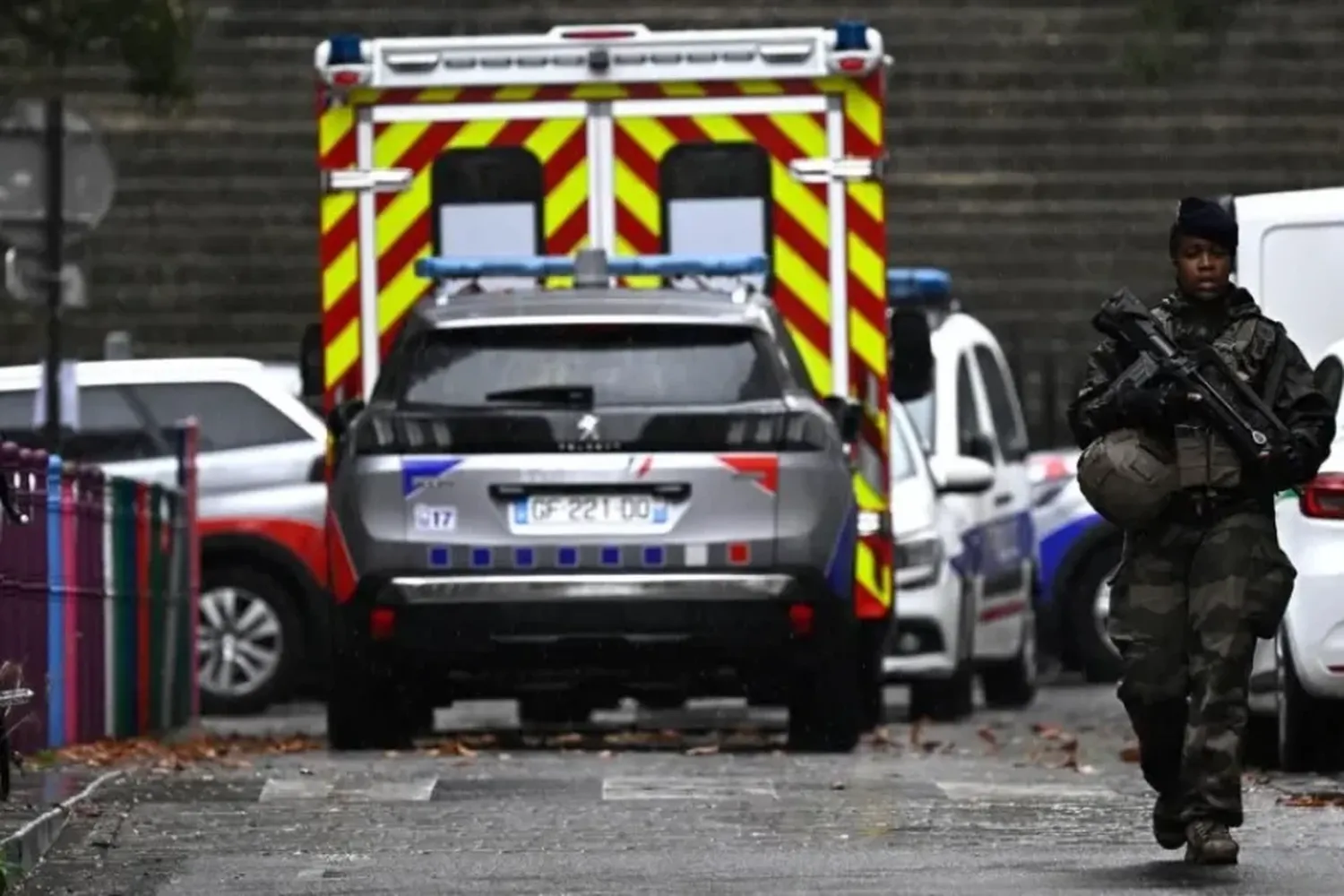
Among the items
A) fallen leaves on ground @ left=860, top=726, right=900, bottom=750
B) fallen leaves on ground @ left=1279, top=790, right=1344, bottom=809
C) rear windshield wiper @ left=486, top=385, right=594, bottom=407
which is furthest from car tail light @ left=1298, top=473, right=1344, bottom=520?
fallen leaves on ground @ left=860, top=726, right=900, bottom=750

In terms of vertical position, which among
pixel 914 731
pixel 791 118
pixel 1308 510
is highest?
pixel 791 118

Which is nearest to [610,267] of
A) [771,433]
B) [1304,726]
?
[771,433]

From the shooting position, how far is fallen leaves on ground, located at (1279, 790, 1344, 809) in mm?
12448

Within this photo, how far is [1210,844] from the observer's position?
9.99m

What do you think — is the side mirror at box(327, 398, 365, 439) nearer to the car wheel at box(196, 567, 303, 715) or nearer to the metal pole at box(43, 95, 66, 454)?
the metal pole at box(43, 95, 66, 454)

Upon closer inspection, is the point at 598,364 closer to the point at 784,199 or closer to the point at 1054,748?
the point at 784,199

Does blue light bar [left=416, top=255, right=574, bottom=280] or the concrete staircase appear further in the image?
the concrete staircase

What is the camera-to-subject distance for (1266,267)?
1638cm

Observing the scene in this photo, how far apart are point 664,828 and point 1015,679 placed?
32.6ft

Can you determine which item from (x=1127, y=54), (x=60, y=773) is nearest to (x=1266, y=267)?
(x=60, y=773)

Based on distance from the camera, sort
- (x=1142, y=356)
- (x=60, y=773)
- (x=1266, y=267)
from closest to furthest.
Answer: (x=1142, y=356)
(x=60, y=773)
(x=1266, y=267)

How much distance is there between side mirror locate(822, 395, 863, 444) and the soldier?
4.97 metres

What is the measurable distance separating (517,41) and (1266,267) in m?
2.94

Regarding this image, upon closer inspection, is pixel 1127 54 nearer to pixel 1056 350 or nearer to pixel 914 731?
pixel 1056 350
